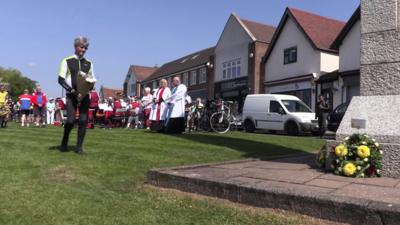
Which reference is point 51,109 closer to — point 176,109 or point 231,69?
point 176,109

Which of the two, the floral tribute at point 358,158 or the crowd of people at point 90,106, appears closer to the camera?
the floral tribute at point 358,158

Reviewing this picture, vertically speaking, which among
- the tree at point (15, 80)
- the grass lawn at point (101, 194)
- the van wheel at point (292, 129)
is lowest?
the grass lawn at point (101, 194)

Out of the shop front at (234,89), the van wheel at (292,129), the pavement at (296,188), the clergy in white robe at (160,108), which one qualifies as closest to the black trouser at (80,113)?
the pavement at (296,188)

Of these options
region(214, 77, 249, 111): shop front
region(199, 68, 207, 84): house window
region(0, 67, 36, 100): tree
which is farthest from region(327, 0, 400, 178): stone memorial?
region(0, 67, 36, 100): tree

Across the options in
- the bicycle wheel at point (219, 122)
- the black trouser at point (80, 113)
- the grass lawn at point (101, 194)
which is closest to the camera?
the grass lawn at point (101, 194)

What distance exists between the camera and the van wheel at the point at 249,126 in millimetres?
23875

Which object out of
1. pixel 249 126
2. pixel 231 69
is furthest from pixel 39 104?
pixel 231 69

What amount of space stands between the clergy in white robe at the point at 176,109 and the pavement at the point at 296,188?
290 inches

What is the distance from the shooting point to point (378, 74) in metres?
6.20

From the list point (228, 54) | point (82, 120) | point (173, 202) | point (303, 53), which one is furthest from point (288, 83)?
point (173, 202)

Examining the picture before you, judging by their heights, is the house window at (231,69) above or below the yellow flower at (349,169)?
above

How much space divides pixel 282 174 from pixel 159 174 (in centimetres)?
150

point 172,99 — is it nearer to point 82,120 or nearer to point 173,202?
point 82,120

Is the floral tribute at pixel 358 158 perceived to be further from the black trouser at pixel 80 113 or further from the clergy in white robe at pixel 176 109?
the clergy in white robe at pixel 176 109
